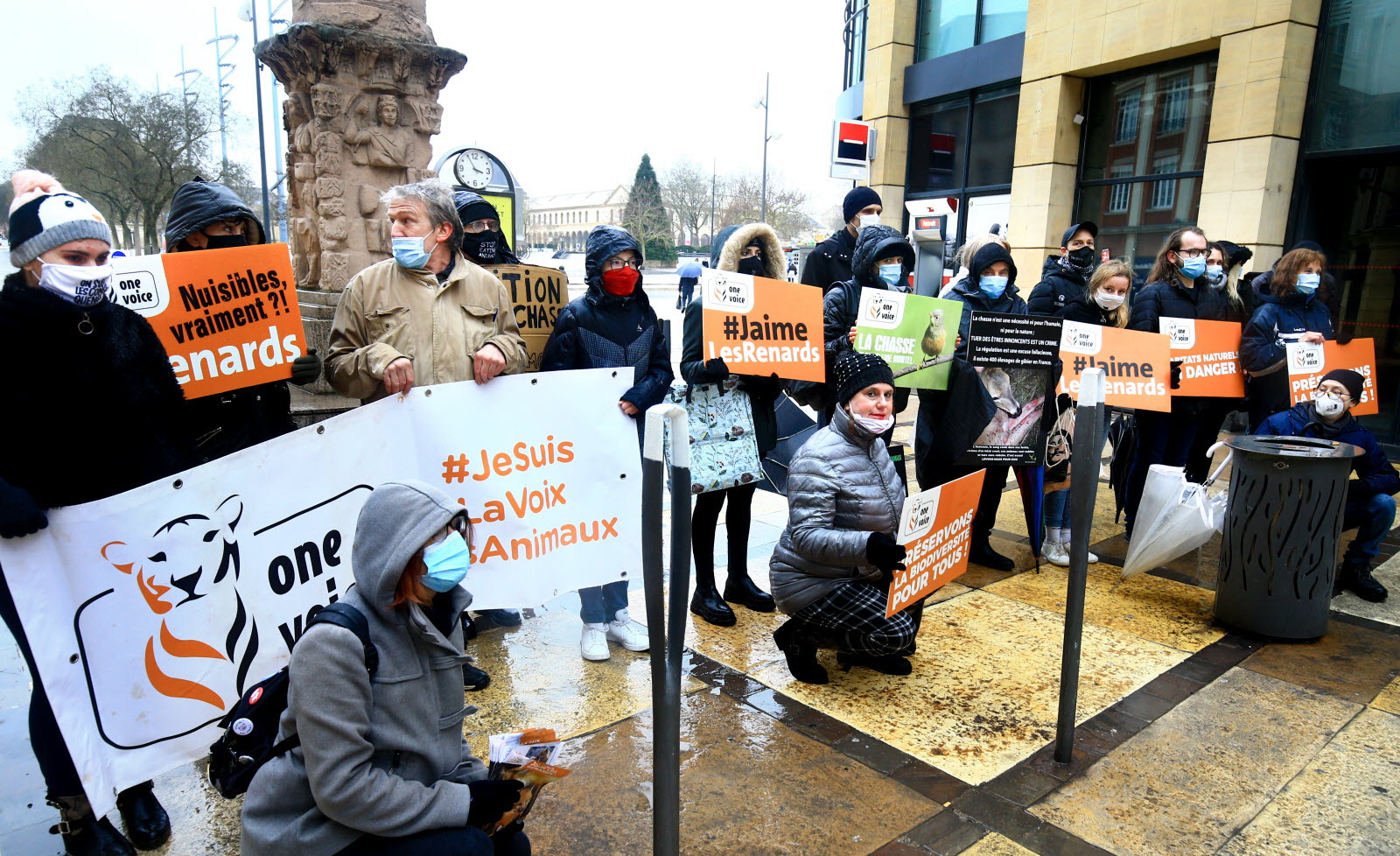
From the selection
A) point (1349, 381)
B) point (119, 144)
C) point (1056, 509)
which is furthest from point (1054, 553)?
point (119, 144)

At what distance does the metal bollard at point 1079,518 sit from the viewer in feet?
10.1

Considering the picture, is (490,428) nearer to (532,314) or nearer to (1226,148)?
(532,314)

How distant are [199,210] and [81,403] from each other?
42.6 inches

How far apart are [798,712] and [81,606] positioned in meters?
2.56

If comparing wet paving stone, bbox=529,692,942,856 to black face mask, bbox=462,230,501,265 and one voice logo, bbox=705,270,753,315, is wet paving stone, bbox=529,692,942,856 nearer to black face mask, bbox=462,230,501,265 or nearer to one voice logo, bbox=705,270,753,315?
one voice logo, bbox=705,270,753,315

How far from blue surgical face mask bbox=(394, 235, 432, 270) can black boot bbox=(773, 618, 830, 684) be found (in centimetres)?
220

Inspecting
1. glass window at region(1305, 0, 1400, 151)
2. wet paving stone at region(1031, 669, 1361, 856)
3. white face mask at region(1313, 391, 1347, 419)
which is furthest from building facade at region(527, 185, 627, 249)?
wet paving stone at region(1031, 669, 1361, 856)

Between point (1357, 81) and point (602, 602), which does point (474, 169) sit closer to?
point (602, 602)

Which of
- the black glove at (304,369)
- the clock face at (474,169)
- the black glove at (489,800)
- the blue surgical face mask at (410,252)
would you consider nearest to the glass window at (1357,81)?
the clock face at (474,169)

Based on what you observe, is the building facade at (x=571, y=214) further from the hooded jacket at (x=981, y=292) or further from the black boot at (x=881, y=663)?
the black boot at (x=881, y=663)

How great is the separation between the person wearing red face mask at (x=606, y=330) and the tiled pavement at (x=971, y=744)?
65cm

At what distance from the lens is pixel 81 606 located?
94.6 inches

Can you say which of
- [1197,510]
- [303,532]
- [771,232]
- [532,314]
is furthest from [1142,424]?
[303,532]

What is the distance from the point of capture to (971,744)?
11.1 ft
